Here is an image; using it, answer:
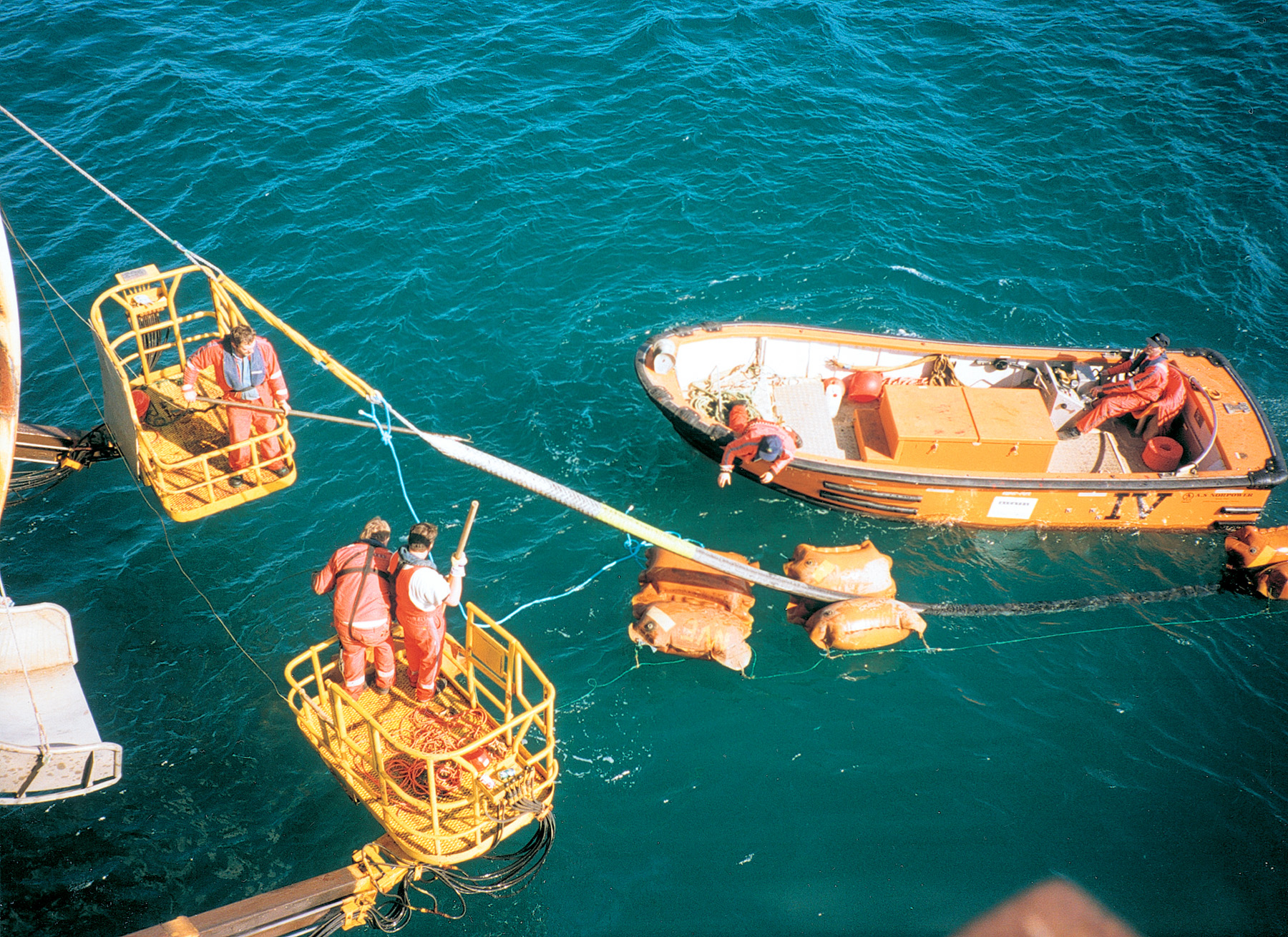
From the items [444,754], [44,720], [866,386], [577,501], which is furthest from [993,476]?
Answer: [44,720]

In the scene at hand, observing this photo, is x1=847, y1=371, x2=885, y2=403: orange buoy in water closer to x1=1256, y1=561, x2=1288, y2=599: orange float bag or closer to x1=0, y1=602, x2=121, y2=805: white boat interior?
x1=1256, y1=561, x2=1288, y2=599: orange float bag

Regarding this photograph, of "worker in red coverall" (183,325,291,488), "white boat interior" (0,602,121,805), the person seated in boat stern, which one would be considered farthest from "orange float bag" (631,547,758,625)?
the person seated in boat stern

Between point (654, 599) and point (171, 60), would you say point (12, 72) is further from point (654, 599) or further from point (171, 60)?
point (654, 599)

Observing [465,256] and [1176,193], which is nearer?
[465,256]

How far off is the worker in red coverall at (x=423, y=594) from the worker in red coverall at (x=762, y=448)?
17.0ft

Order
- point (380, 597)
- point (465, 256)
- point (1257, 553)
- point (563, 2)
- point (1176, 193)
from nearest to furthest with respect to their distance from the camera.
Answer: point (380, 597)
point (1257, 553)
point (465, 256)
point (1176, 193)
point (563, 2)

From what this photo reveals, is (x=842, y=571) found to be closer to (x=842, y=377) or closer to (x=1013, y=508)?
(x=1013, y=508)

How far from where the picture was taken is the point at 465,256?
1706 cm

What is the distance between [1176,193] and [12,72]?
27.8 meters

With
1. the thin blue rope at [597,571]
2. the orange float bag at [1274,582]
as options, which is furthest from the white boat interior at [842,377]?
the thin blue rope at [597,571]

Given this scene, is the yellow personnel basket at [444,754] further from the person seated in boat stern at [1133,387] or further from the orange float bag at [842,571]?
the person seated in boat stern at [1133,387]

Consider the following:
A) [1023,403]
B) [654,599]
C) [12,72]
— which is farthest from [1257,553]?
[12,72]

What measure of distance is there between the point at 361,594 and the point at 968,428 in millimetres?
8558

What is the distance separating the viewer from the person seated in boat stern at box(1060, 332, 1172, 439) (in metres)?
12.7
